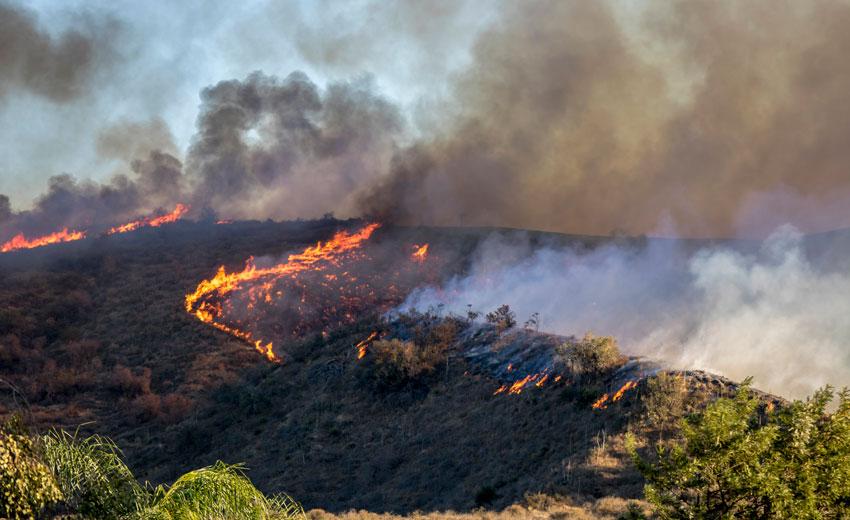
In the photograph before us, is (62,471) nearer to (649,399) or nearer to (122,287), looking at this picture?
(649,399)

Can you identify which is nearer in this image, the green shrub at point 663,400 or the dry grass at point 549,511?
the dry grass at point 549,511

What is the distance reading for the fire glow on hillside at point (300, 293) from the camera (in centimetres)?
6216

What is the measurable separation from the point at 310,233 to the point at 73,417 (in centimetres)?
5093

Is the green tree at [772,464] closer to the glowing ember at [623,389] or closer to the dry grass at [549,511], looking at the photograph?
the dry grass at [549,511]

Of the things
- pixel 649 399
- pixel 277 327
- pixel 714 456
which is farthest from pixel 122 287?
pixel 714 456

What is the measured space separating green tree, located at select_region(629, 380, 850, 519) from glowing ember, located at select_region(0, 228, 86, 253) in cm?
9827

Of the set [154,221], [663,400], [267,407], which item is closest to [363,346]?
[267,407]

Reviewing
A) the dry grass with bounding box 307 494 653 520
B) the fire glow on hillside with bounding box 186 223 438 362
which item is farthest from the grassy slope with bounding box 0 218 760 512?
the fire glow on hillside with bounding box 186 223 438 362

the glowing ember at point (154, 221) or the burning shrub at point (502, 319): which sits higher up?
the glowing ember at point (154, 221)

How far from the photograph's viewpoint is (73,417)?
43656mm

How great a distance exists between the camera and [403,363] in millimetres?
39938

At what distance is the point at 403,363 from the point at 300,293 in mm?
30878

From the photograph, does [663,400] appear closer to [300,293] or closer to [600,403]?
[600,403]

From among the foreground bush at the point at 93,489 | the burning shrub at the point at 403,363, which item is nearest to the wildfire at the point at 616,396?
the burning shrub at the point at 403,363
